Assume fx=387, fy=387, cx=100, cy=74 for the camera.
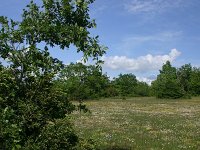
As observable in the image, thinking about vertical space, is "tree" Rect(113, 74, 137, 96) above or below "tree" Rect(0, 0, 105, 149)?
above

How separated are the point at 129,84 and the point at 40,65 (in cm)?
14474

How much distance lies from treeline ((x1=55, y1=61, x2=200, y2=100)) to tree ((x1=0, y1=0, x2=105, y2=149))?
0.54 metres

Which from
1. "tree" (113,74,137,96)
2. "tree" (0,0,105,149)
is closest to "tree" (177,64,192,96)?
"tree" (113,74,137,96)

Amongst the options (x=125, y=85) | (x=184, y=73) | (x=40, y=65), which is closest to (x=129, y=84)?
(x=125, y=85)

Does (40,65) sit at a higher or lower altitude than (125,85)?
lower

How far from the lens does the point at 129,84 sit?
157 meters

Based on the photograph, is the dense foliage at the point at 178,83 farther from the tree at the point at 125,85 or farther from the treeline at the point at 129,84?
the tree at the point at 125,85

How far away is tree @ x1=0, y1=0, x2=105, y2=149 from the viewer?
12398 mm

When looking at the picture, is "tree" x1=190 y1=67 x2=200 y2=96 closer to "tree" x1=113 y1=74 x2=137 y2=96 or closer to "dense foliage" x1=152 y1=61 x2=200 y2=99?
"dense foliage" x1=152 y1=61 x2=200 y2=99

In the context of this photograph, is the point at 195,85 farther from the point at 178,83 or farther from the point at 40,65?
the point at 40,65

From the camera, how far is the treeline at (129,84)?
13.2 metres

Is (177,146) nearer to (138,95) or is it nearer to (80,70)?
(80,70)

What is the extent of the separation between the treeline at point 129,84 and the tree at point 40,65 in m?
0.54

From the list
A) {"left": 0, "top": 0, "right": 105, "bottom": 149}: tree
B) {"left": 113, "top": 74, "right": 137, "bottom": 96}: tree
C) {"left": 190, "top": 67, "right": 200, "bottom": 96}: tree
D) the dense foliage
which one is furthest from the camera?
{"left": 113, "top": 74, "right": 137, "bottom": 96}: tree
